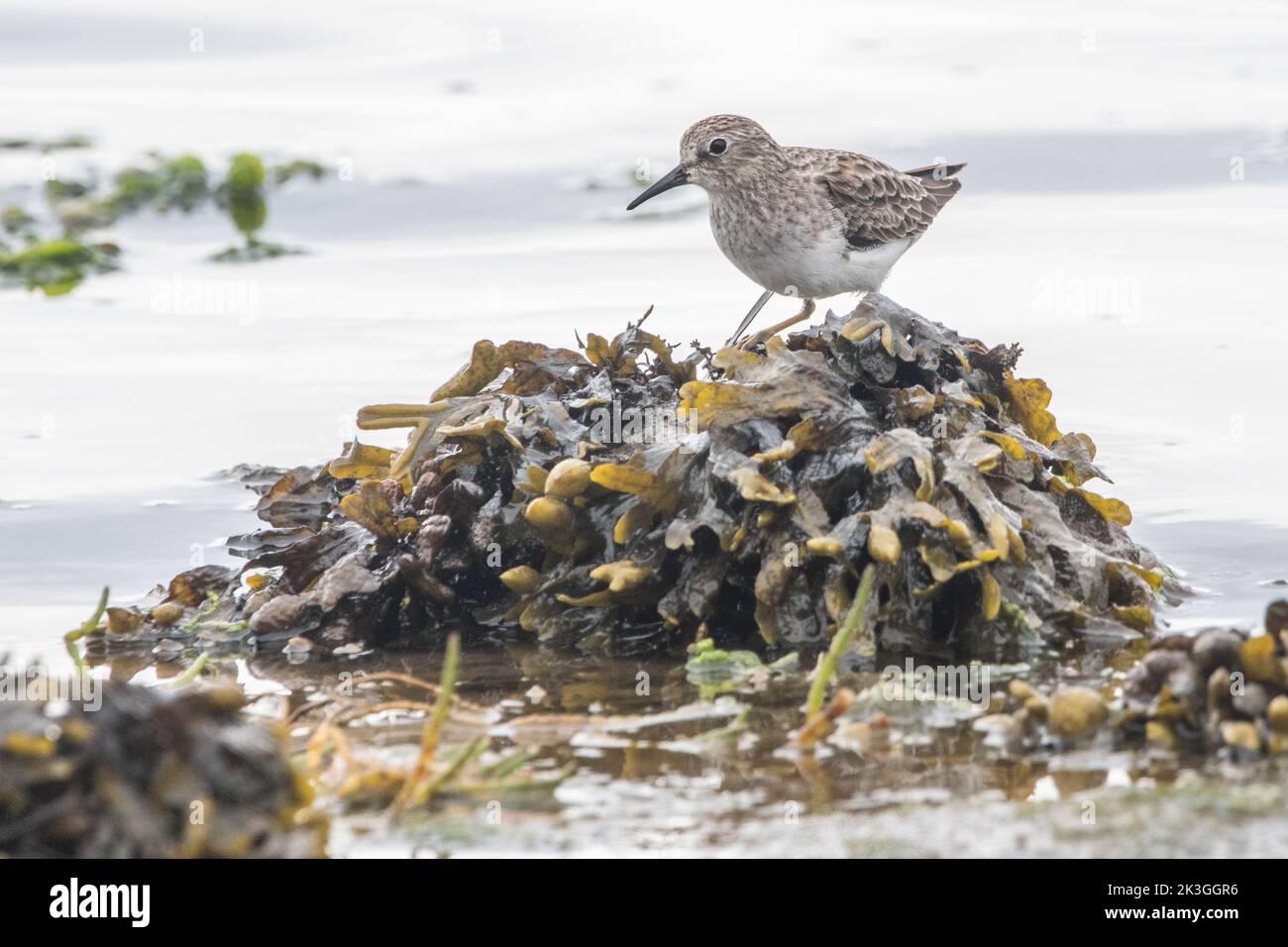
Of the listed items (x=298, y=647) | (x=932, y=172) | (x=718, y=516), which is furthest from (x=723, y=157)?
(x=298, y=647)

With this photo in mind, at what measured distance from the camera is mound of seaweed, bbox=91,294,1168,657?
4.67 m

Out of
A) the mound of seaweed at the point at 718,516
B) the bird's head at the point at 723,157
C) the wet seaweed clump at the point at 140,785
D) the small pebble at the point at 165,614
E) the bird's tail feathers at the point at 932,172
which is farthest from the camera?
the bird's tail feathers at the point at 932,172

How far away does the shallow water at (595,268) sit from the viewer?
4820mm

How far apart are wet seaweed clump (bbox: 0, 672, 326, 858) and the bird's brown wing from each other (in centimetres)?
417

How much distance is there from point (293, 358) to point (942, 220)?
4.42m

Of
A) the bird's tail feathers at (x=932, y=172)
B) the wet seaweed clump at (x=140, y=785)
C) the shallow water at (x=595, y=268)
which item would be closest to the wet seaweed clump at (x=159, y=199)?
the shallow water at (x=595, y=268)

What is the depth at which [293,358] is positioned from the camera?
8.63 m

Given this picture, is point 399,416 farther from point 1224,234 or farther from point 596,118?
point 596,118

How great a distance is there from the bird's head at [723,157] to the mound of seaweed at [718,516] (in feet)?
5.17

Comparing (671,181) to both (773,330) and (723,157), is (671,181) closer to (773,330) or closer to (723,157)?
(723,157)

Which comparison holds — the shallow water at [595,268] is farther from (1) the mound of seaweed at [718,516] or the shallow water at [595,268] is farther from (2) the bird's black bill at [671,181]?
(2) the bird's black bill at [671,181]

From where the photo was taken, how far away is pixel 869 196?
23.0ft

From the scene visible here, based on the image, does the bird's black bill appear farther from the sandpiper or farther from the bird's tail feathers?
the bird's tail feathers

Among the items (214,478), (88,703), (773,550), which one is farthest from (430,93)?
(88,703)
